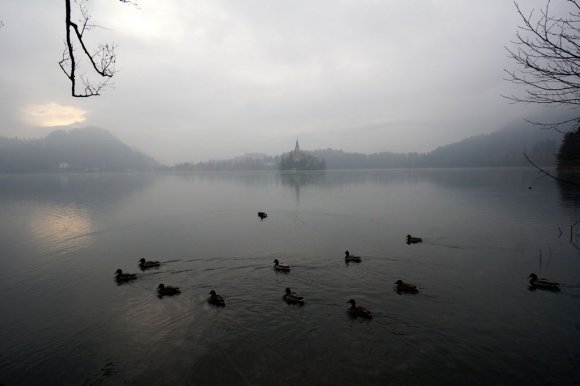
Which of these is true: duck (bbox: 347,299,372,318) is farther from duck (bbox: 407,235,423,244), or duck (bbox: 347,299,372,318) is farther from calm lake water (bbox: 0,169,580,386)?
duck (bbox: 407,235,423,244)

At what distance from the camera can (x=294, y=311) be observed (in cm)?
1703

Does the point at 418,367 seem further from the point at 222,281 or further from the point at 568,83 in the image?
the point at 222,281

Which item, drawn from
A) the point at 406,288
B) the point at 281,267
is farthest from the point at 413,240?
the point at 281,267

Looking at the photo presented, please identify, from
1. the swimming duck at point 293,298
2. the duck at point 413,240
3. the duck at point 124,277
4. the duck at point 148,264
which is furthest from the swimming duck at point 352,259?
the duck at point 124,277

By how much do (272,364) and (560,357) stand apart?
35.9 feet

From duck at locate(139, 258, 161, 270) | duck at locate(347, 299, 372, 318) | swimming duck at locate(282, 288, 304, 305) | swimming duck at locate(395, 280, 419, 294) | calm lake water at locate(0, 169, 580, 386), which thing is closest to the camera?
calm lake water at locate(0, 169, 580, 386)

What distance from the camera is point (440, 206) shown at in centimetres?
5459

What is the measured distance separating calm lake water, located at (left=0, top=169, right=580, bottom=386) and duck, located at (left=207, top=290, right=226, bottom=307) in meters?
0.35

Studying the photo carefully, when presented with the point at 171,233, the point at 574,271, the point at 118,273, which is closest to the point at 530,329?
the point at 574,271

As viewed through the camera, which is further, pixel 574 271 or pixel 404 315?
pixel 574 271

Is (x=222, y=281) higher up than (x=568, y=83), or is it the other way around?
(x=568, y=83)

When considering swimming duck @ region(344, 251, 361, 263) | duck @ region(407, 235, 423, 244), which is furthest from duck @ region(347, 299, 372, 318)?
duck @ region(407, 235, 423, 244)

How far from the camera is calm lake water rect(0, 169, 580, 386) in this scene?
41.1 feet

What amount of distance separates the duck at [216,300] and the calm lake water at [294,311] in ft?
1.14
